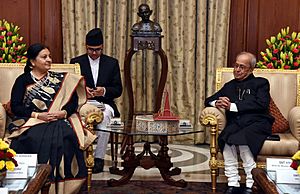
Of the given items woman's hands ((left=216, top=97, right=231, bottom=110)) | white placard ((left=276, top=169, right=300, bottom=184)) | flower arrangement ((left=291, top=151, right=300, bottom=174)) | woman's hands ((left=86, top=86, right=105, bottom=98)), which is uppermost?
woman's hands ((left=86, top=86, right=105, bottom=98))

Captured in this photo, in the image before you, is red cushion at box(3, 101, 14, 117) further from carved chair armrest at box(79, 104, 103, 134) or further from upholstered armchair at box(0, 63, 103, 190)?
carved chair armrest at box(79, 104, 103, 134)

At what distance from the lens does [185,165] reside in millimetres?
5914

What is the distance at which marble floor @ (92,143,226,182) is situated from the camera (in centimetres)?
535

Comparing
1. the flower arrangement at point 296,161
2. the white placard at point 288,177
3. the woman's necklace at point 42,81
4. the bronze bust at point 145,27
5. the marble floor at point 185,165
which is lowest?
the marble floor at point 185,165

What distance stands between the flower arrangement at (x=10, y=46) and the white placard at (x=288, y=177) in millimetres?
3593

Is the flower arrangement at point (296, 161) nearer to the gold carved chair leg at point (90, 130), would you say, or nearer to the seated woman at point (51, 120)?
the seated woman at point (51, 120)

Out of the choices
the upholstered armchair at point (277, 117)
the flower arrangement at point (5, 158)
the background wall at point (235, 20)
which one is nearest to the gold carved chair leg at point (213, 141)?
the upholstered armchair at point (277, 117)

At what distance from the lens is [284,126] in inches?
204

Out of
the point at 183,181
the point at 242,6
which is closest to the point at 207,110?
the point at 183,181

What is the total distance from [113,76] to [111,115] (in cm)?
44

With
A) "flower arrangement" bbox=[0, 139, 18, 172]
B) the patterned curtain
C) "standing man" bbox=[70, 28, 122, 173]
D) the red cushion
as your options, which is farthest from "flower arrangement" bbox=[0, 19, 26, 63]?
"flower arrangement" bbox=[0, 139, 18, 172]

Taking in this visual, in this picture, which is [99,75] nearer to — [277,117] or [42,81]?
[42,81]

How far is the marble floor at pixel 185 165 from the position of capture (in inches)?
211

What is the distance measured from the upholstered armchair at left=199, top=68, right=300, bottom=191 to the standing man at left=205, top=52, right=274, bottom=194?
8 centimetres
